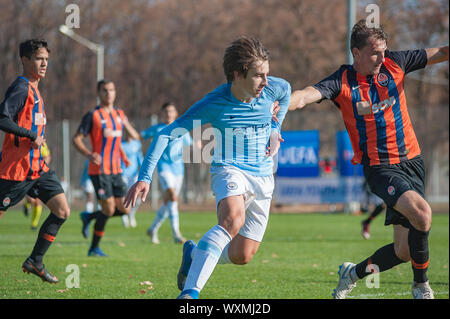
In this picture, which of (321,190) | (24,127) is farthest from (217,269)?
(321,190)

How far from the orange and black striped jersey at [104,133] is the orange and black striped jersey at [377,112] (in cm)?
477

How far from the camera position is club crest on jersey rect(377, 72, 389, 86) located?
552 cm

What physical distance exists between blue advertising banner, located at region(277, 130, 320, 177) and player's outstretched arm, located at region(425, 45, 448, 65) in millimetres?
15618

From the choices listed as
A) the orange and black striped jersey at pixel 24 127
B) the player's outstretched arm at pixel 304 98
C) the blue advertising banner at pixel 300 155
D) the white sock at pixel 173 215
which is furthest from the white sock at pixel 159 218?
the blue advertising banner at pixel 300 155

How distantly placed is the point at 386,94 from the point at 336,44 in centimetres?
2905

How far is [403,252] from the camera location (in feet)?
18.3

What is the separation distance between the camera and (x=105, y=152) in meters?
9.55

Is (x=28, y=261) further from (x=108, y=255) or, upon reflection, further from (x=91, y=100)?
(x=91, y=100)

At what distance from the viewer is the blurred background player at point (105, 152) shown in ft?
30.8

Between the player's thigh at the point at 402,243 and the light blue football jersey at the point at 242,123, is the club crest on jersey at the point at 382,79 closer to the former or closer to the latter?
the light blue football jersey at the point at 242,123

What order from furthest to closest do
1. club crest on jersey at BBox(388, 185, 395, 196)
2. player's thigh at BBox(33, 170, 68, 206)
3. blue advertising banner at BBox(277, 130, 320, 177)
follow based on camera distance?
blue advertising banner at BBox(277, 130, 320, 177), player's thigh at BBox(33, 170, 68, 206), club crest on jersey at BBox(388, 185, 395, 196)

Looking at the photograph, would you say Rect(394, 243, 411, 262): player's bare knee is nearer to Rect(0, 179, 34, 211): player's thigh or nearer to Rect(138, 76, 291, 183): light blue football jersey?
Rect(138, 76, 291, 183): light blue football jersey

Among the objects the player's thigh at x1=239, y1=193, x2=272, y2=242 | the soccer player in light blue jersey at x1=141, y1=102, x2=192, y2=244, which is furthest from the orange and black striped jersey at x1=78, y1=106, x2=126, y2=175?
the player's thigh at x1=239, y1=193, x2=272, y2=242

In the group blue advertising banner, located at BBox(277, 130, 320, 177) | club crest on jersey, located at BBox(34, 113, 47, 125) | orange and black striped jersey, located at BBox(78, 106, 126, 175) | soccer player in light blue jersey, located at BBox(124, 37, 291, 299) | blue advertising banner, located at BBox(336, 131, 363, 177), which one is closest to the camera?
soccer player in light blue jersey, located at BBox(124, 37, 291, 299)
